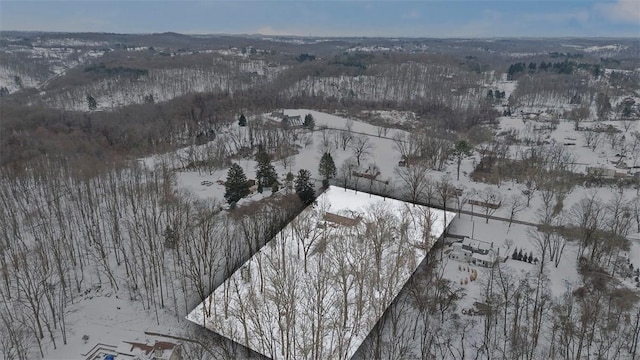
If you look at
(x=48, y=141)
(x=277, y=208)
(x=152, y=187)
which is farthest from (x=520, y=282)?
(x=48, y=141)

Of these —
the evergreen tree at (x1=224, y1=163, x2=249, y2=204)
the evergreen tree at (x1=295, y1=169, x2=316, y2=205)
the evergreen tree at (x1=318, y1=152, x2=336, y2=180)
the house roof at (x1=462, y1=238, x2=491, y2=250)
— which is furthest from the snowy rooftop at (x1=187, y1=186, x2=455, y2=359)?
the evergreen tree at (x1=224, y1=163, x2=249, y2=204)

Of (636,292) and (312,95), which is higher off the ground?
(312,95)

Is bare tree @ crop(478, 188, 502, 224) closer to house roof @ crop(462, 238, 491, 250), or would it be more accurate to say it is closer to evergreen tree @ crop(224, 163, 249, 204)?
house roof @ crop(462, 238, 491, 250)

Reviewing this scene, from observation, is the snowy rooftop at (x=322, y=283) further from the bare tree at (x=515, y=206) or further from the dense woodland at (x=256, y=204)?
the bare tree at (x=515, y=206)

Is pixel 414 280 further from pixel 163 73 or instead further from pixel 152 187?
pixel 163 73

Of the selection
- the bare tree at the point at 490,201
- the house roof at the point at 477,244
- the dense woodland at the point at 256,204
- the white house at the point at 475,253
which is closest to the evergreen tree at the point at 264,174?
the dense woodland at the point at 256,204

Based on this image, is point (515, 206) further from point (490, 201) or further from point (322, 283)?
point (322, 283)
